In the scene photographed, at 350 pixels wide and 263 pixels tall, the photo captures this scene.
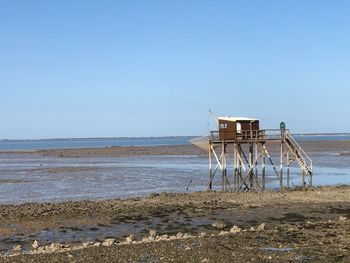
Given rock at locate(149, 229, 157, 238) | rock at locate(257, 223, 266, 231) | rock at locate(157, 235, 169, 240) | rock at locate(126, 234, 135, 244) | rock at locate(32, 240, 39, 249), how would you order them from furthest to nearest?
rock at locate(257, 223, 266, 231) → rock at locate(149, 229, 157, 238) → rock at locate(157, 235, 169, 240) → rock at locate(126, 234, 135, 244) → rock at locate(32, 240, 39, 249)

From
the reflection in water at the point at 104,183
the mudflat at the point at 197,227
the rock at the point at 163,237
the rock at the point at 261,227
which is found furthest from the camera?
the reflection in water at the point at 104,183

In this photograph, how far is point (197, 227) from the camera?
2523 cm

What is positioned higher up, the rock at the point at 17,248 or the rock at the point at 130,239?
the rock at the point at 130,239

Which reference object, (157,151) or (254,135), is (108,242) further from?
(157,151)

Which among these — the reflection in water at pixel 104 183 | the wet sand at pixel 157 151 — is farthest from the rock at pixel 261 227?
the wet sand at pixel 157 151

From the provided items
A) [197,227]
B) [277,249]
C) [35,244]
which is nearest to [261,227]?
[197,227]

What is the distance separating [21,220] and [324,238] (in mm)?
15568

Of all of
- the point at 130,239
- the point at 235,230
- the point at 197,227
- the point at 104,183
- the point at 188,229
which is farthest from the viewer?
the point at 104,183

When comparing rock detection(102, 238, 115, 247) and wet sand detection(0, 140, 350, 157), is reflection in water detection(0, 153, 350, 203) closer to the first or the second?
rock detection(102, 238, 115, 247)

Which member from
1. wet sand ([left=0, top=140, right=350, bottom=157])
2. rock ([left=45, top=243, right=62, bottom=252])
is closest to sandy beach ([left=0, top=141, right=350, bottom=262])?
rock ([left=45, top=243, right=62, bottom=252])

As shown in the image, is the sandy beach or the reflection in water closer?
the sandy beach

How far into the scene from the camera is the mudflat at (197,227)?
60.1 ft

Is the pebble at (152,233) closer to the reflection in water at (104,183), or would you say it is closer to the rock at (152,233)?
the rock at (152,233)

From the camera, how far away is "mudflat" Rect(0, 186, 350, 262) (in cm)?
1833
